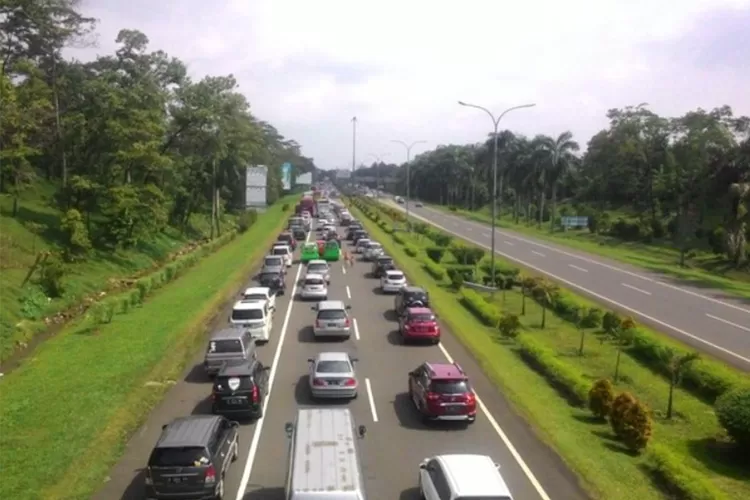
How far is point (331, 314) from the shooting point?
1230 inches

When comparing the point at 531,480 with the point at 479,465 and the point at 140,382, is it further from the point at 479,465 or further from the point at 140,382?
the point at 140,382

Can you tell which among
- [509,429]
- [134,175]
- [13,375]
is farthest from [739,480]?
[134,175]

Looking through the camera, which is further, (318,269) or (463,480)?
(318,269)

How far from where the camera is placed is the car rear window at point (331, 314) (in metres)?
31.2

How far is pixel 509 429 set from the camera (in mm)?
20688

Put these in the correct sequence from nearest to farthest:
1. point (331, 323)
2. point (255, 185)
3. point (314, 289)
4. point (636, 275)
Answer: point (331, 323)
point (314, 289)
point (636, 275)
point (255, 185)

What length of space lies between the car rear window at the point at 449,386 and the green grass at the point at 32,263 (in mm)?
19176

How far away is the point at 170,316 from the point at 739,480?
2300 centimetres

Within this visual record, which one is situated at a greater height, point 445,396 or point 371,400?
point 445,396

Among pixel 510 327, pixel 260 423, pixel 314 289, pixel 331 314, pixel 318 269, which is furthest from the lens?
pixel 318 269

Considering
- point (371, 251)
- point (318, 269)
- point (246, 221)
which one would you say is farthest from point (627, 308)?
point (246, 221)

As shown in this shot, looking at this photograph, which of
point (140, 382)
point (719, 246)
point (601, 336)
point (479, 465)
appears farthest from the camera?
point (719, 246)

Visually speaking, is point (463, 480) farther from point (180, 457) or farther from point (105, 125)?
point (105, 125)

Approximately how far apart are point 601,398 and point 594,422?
75 cm
